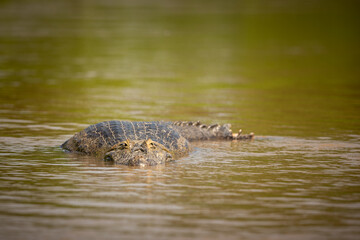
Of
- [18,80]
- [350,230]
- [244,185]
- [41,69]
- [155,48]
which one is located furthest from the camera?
[155,48]

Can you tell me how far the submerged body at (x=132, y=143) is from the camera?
12.7 meters

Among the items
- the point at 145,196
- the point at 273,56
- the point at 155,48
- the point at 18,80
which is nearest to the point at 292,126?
the point at 145,196

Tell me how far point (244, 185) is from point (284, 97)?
38.0 feet

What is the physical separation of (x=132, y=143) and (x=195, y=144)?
97.2 inches

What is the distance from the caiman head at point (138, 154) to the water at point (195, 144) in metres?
0.31

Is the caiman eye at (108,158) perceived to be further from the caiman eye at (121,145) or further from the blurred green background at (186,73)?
the blurred green background at (186,73)

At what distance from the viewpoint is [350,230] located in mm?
8836

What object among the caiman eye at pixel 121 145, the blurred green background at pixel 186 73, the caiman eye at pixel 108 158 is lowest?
the caiman eye at pixel 108 158

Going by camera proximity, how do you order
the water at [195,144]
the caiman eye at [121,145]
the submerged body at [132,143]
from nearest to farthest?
the water at [195,144], the submerged body at [132,143], the caiman eye at [121,145]

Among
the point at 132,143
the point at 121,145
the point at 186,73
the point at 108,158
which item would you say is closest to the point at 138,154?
the point at 132,143

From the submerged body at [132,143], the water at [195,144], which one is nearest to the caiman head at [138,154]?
the submerged body at [132,143]

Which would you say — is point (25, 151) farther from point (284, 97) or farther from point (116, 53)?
point (116, 53)

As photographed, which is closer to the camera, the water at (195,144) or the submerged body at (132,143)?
the water at (195,144)

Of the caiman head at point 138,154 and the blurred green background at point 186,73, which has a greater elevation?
the blurred green background at point 186,73
